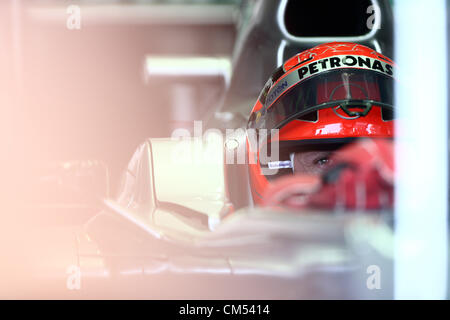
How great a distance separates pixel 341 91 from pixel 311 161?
12 centimetres

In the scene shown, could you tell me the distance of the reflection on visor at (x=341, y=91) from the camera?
58 cm

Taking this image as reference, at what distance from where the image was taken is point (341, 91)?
58 centimetres

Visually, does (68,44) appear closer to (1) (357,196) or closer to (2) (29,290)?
(2) (29,290)

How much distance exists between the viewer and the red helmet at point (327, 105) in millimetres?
580

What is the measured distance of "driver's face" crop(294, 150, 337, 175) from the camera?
0.63 m

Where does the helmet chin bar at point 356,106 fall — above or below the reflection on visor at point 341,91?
below

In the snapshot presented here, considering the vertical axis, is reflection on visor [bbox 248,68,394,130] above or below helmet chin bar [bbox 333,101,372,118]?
above

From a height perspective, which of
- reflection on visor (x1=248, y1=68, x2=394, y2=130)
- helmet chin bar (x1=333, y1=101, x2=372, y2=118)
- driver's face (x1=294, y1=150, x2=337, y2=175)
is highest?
reflection on visor (x1=248, y1=68, x2=394, y2=130)

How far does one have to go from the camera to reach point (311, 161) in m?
0.64

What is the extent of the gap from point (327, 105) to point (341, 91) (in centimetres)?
3

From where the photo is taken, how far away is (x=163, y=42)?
3.44ft

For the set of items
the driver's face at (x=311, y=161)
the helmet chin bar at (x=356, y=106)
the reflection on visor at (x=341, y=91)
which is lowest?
the driver's face at (x=311, y=161)

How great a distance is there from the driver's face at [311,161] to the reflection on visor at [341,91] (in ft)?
0.24
